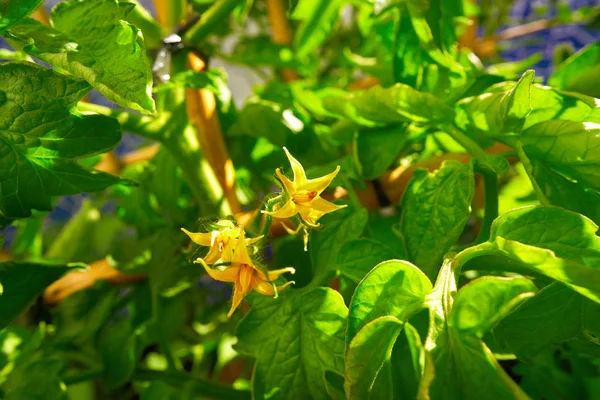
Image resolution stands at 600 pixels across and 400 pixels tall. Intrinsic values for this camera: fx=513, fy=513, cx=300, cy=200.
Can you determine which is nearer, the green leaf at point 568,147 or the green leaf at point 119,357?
the green leaf at point 568,147

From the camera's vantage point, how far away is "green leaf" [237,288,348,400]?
26 centimetres

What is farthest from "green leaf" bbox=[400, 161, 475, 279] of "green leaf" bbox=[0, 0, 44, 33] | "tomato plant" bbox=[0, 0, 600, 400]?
"green leaf" bbox=[0, 0, 44, 33]

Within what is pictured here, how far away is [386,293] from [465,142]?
13 cm

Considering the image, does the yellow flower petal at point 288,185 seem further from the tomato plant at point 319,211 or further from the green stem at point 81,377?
the green stem at point 81,377

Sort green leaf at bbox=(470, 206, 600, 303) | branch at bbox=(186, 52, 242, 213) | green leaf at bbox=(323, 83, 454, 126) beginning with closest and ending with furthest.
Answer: green leaf at bbox=(470, 206, 600, 303) → green leaf at bbox=(323, 83, 454, 126) → branch at bbox=(186, 52, 242, 213)

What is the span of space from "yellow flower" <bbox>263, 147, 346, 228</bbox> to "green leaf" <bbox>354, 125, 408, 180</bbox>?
87 mm

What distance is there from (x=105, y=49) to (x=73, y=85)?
2 cm

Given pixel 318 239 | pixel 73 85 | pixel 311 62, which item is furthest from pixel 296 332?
pixel 311 62

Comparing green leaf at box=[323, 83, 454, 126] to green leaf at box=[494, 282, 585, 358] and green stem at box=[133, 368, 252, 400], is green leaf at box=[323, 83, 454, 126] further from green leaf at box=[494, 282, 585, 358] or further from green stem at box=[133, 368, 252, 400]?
green stem at box=[133, 368, 252, 400]

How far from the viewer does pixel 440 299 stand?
217 millimetres

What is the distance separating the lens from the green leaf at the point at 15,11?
23 centimetres

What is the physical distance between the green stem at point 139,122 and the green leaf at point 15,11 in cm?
11

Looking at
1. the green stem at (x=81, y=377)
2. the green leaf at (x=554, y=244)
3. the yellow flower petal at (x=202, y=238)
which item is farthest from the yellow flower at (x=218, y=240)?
the green stem at (x=81, y=377)

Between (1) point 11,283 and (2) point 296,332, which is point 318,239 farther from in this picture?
(1) point 11,283
